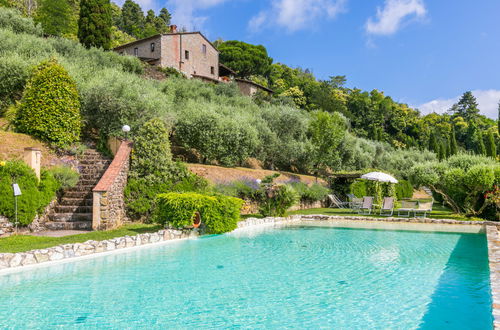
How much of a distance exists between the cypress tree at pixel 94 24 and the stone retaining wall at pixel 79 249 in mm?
29975

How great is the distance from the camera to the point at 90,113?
15367 mm

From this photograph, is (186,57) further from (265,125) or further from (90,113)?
(90,113)

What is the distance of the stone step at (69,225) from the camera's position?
1030 centimetres

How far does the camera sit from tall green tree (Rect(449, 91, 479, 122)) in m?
83.0

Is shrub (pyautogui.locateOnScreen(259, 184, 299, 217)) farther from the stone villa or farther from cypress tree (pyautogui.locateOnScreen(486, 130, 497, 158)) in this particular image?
cypress tree (pyautogui.locateOnScreen(486, 130, 497, 158))

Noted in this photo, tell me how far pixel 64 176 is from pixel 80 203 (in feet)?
3.31

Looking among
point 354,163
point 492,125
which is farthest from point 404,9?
point 492,125

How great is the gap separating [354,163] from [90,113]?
809 inches

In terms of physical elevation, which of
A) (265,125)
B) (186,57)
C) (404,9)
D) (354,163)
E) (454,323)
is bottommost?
(454,323)

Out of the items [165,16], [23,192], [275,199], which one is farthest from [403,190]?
[165,16]

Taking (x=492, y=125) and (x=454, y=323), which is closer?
(x=454, y=323)

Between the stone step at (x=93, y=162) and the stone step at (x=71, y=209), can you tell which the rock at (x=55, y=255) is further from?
the stone step at (x=93, y=162)

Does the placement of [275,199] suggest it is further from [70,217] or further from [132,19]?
[132,19]

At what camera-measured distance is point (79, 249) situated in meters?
7.68
